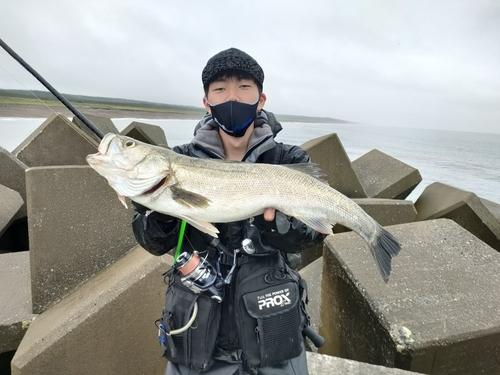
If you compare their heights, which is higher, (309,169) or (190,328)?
(309,169)

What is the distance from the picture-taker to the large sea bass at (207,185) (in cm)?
192

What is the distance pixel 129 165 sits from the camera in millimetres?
1967

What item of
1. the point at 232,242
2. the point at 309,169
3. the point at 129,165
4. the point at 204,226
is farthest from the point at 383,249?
the point at 129,165

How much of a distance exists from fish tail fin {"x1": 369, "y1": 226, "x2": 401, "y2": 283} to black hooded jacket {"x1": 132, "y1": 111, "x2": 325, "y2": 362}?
0.44 metres

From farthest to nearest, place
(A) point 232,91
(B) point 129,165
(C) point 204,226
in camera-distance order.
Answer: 1. (A) point 232,91
2. (B) point 129,165
3. (C) point 204,226

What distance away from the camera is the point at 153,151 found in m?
2.03

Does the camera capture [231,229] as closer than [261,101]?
Yes

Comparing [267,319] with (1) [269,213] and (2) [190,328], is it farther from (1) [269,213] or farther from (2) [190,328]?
(1) [269,213]

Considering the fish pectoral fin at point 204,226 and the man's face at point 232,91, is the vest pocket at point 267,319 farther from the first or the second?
the man's face at point 232,91

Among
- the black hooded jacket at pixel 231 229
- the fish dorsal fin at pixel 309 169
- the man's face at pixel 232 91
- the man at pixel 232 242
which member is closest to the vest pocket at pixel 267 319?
the man at pixel 232 242

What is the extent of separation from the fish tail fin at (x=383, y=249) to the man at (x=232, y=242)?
434mm

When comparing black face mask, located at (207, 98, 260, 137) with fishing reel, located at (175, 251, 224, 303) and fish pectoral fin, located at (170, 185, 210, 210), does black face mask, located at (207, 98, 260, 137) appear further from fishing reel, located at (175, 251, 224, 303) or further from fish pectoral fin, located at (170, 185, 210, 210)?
fishing reel, located at (175, 251, 224, 303)

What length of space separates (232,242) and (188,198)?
16.1 inches

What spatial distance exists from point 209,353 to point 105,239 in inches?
72.4
